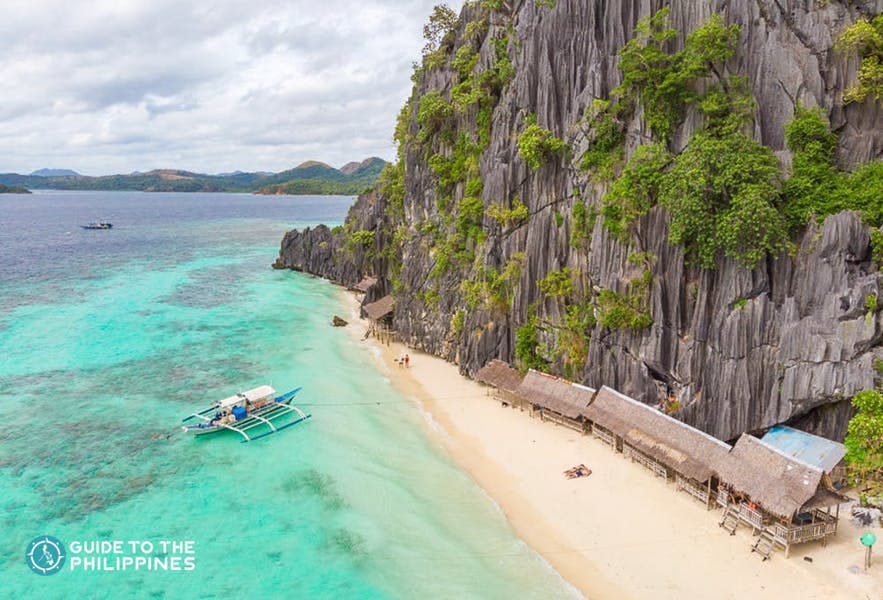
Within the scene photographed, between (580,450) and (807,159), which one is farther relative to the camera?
(580,450)

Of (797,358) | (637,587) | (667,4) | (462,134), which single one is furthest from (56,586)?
(667,4)

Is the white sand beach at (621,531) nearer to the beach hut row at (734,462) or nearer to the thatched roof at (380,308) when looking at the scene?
the beach hut row at (734,462)

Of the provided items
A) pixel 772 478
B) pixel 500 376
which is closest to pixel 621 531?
pixel 772 478

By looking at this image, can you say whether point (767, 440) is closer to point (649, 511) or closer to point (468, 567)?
point (649, 511)

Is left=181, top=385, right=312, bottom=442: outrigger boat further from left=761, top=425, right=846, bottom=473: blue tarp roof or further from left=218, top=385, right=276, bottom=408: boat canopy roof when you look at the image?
left=761, top=425, right=846, bottom=473: blue tarp roof

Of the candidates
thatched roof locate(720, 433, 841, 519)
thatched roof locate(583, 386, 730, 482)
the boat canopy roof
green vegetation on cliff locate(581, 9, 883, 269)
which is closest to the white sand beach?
thatched roof locate(583, 386, 730, 482)

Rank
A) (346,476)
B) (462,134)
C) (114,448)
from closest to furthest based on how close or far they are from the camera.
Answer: (346,476)
(114,448)
(462,134)

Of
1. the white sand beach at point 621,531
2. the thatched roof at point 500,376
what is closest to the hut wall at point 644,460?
A: the white sand beach at point 621,531
